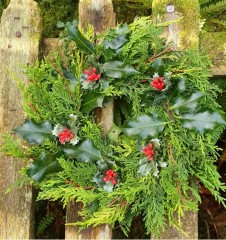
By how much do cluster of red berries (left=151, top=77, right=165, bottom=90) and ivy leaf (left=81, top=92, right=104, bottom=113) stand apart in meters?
0.24

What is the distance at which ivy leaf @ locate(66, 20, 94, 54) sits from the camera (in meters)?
1.92

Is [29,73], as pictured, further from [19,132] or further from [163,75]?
[163,75]

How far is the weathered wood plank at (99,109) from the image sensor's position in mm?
1980

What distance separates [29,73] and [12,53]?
31 centimetres

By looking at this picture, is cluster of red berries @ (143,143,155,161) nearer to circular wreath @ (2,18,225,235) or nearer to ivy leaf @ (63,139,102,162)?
circular wreath @ (2,18,225,235)

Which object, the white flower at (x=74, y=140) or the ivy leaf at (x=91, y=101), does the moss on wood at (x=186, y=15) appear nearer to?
the ivy leaf at (x=91, y=101)

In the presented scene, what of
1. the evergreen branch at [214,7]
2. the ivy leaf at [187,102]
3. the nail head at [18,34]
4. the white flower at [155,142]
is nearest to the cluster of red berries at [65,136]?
the white flower at [155,142]

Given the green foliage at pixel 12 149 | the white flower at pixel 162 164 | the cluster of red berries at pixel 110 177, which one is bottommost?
the cluster of red berries at pixel 110 177

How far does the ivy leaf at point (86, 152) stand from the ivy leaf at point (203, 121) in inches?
15.7

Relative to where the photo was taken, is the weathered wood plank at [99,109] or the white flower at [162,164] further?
the weathered wood plank at [99,109]

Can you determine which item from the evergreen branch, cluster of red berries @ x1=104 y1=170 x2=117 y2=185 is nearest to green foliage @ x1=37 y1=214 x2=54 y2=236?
cluster of red berries @ x1=104 y1=170 x2=117 y2=185

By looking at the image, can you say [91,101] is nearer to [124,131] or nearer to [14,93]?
[124,131]

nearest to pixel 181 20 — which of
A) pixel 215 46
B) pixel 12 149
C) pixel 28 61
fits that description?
pixel 215 46

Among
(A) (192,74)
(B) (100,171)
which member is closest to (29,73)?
(B) (100,171)
